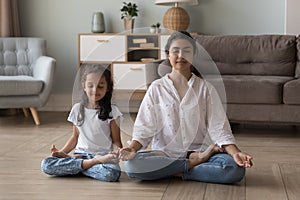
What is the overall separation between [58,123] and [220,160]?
2364 mm

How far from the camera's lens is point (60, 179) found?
2.79 meters

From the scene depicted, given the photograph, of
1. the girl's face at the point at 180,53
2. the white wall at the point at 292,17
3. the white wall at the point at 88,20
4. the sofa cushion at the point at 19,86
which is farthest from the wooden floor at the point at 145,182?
the white wall at the point at 88,20

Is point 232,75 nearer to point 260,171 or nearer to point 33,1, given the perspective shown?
point 260,171

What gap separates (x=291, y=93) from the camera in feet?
13.1

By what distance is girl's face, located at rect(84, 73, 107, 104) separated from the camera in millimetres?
2850

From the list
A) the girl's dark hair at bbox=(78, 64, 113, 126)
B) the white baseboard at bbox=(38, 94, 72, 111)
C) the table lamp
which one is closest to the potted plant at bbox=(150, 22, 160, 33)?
the table lamp

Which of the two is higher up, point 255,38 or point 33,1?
point 33,1

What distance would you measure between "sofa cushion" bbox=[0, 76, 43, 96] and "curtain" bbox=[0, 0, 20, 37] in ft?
2.97

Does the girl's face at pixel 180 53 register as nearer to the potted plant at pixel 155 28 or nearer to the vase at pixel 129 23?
the potted plant at pixel 155 28

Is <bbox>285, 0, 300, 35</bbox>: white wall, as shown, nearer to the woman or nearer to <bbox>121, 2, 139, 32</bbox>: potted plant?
<bbox>121, 2, 139, 32</bbox>: potted plant

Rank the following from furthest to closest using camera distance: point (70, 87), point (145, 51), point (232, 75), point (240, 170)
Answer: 1. point (70, 87)
2. point (145, 51)
3. point (232, 75)
4. point (240, 170)

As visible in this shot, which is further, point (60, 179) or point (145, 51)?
point (145, 51)

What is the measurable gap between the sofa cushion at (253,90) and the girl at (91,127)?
1412 mm

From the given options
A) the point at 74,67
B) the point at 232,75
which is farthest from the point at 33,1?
the point at 232,75
